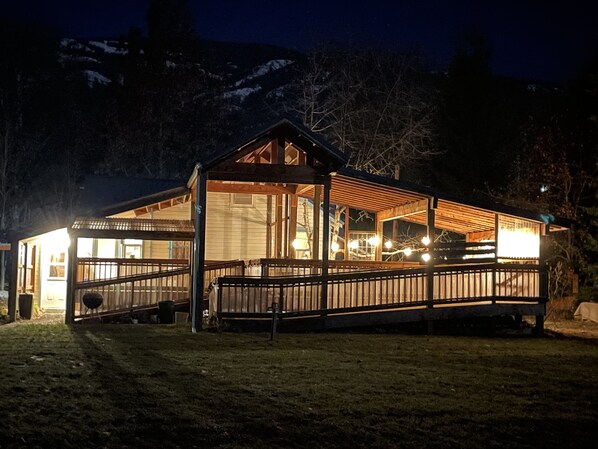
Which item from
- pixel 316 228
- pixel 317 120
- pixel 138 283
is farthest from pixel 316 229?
pixel 317 120

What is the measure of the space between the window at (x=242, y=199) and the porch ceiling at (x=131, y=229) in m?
4.94

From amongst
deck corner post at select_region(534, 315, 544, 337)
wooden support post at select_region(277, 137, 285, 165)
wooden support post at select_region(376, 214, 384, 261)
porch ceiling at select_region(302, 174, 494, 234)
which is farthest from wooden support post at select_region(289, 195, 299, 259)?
deck corner post at select_region(534, 315, 544, 337)

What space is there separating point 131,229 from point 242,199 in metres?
7.26

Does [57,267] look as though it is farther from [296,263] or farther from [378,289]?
[378,289]

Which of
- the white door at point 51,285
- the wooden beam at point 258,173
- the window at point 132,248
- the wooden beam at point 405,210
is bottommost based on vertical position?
the white door at point 51,285

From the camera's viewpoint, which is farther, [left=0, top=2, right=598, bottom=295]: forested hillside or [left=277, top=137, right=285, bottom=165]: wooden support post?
[left=0, top=2, right=598, bottom=295]: forested hillside

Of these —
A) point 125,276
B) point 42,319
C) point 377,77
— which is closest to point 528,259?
point 125,276

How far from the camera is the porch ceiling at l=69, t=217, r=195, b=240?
18.5m

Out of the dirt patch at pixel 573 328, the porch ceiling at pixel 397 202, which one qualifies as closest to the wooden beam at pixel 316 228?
the porch ceiling at pixel 397 202

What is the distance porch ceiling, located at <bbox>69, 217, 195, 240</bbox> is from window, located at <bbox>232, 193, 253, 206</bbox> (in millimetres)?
4944

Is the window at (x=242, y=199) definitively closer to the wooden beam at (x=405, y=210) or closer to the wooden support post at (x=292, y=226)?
the wooden support post at (x=292, y=226)

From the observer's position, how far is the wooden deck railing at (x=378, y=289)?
16875 millimetres

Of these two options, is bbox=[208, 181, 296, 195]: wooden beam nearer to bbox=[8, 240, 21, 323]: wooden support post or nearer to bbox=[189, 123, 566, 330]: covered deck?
bbox=[189, 123, 566, 330]: covered deck

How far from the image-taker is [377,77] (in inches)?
1471
